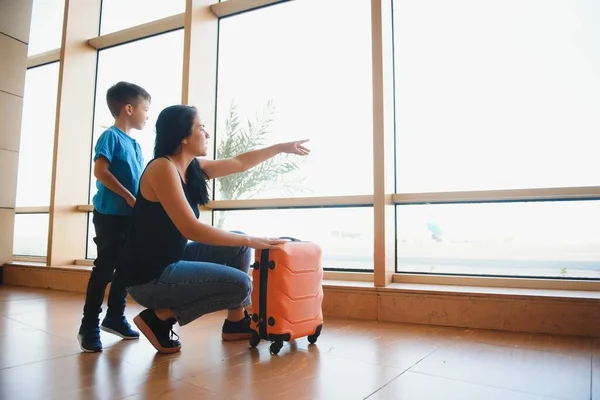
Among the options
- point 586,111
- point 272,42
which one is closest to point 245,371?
point 586,111

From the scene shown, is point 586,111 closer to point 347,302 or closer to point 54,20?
point 347,302

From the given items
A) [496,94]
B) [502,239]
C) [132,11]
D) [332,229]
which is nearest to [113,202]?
[332,229]

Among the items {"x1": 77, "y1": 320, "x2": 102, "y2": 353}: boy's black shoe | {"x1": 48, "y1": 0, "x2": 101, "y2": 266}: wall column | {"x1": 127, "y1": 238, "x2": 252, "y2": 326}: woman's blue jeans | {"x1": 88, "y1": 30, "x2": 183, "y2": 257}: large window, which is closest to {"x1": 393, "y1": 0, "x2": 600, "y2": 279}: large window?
{"x1": 127, "y1": 238, "x2": 252, "y2": 326}: woman's blue jeans

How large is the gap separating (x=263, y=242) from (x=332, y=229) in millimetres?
1307

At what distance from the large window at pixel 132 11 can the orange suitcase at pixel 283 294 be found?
3.00m

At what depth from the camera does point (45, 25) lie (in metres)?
4.72

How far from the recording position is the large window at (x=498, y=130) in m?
2.30

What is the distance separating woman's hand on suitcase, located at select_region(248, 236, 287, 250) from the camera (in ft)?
5.39

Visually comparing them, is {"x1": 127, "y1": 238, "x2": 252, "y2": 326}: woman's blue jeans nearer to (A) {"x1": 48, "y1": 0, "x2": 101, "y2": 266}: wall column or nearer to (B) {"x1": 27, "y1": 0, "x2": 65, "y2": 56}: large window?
(A) {"x1": 48, "y1": 0, "x2": 101, "y2": 266}: wall column

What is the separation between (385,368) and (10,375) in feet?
4.30

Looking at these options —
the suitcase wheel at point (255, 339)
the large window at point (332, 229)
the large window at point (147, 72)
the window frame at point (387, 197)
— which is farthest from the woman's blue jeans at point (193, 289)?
the large window at point (147, 72)

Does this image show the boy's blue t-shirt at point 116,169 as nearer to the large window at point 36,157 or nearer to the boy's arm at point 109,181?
the boy's arm at point 109,181

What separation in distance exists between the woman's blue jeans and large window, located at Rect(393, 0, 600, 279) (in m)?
1.35

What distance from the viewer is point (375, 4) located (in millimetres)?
2623
